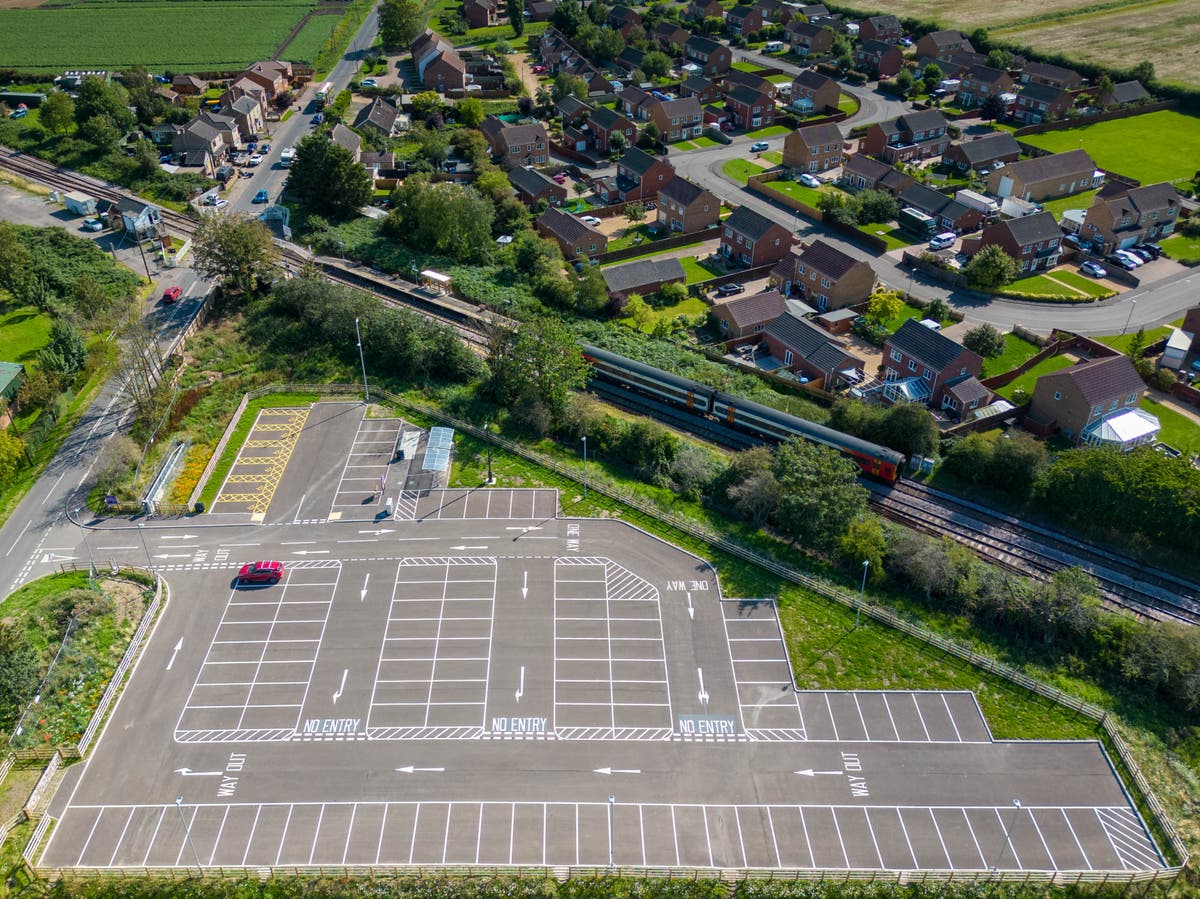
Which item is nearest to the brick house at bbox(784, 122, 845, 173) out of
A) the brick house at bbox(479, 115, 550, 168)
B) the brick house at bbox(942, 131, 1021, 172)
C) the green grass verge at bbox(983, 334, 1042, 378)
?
the brick house at bbox(942, 131, 1021, 172)

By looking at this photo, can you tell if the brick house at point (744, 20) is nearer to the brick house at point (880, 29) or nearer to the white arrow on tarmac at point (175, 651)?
the brick house at point (880, 29)

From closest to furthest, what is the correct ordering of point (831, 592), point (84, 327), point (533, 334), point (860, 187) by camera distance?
point (831, 592) < point (533, 334) < point (84, 327) < point (860, 187)

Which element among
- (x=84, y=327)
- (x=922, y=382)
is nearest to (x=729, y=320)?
(x=922, y=382)

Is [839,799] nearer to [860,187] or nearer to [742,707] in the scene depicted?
[742,707]

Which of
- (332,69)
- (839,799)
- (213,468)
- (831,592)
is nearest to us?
(839,799)

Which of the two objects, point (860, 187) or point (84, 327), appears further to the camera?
point (860, 187)

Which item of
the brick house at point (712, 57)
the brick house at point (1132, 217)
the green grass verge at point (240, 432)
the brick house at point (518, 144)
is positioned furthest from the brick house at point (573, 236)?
the brick house at point (712, 57)
